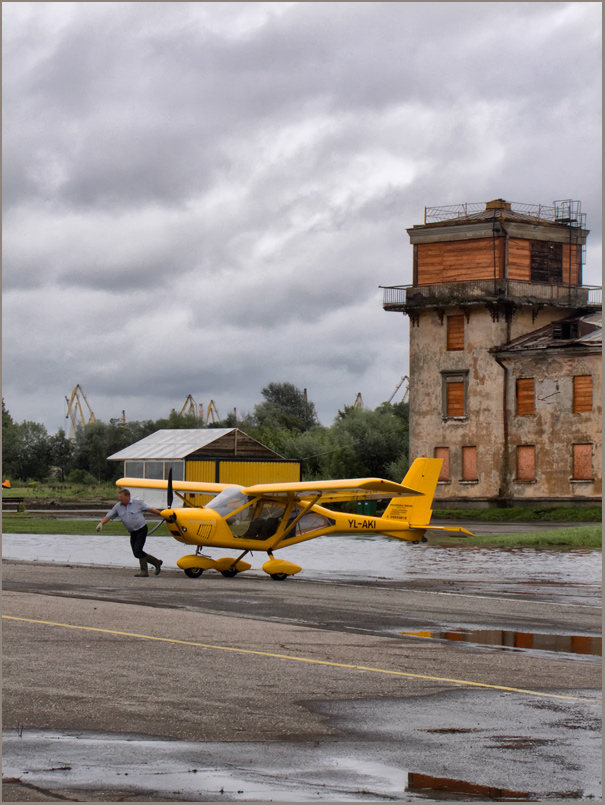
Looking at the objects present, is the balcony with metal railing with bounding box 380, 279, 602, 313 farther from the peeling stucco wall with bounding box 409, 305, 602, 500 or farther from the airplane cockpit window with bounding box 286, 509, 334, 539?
the airplane cockpit window with bounding box 286, 509, 334, 539

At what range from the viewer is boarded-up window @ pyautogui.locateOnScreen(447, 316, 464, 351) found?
64062 mm

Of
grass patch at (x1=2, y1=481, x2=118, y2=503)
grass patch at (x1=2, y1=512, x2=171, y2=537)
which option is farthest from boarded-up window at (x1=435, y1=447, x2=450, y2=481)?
grass patch at (x1=2, y1=481, x2=118, y2=503)

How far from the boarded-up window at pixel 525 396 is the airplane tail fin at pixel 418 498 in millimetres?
36967

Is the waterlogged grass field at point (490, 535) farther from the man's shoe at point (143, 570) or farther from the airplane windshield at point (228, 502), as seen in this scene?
the man's shoe at point (143, 570)

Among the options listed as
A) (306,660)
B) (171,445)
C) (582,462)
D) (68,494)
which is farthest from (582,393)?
(306,660)

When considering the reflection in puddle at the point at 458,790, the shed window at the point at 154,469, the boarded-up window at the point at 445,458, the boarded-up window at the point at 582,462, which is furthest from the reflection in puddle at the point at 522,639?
the boarded-up window at the point at 445,458

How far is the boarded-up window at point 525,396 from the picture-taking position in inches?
2414

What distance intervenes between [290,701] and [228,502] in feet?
46.0

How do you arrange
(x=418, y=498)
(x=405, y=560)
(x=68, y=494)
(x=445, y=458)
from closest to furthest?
1. (x=418, y=498)
2. (x=405, y=560)
3. (x=445, y=458)
4. (x=68, y=494)

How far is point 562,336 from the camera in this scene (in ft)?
200

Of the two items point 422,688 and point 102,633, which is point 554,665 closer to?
point 422,688

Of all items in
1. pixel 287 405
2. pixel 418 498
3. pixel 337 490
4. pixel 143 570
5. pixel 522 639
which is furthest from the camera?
pixel 287 405

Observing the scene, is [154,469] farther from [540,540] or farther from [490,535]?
[540,540]

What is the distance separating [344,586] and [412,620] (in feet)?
→ 19.8
